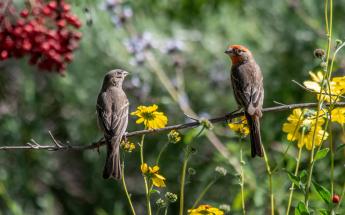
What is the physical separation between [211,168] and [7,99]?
2.52 metres

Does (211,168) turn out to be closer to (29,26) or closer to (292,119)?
(29,26)

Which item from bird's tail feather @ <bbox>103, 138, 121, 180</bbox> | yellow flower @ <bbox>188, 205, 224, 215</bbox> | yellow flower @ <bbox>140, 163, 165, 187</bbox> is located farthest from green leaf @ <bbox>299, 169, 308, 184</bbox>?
bird's tail feather @ <bbox>103, 138, 121, 180</bbox>

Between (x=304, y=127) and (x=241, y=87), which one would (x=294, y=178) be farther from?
(x=241, y=87)

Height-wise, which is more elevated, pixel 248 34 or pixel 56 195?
pixel 248 34

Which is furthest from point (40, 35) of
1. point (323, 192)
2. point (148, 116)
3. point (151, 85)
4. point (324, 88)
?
point (151, 85)

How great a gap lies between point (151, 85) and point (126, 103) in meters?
2.63

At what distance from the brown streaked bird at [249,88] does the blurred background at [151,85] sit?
113 centimetres

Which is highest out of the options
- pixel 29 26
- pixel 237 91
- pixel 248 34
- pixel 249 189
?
pixel 248 34

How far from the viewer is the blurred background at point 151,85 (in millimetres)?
8352

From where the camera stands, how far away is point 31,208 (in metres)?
8.86

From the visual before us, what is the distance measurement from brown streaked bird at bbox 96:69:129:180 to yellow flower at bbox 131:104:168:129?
2.34 ft

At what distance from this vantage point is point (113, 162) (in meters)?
5.11

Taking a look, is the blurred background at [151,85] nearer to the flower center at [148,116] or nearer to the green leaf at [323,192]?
the flower center at [148,116]

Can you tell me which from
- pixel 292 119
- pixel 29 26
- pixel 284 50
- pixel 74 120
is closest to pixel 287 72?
pixel 284 50
